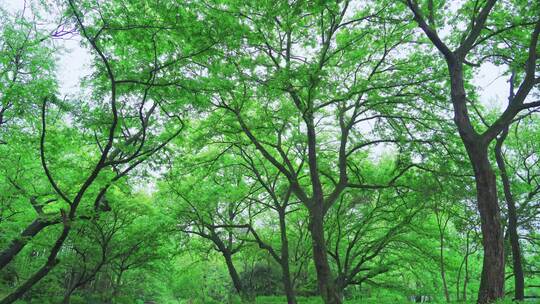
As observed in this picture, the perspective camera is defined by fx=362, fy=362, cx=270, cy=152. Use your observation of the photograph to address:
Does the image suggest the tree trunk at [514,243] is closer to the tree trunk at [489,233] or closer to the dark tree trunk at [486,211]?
the dark tree trunk at [486,211]

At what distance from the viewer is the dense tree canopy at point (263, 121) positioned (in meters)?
6.93

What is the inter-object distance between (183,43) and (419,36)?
744 cm

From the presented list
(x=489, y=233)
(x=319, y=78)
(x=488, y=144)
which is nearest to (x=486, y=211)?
(x=489, y=233)

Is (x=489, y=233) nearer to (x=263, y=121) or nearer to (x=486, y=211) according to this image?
(x=486, y=211)

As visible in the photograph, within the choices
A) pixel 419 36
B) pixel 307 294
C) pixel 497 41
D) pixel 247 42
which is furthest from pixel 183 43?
pixel 307 294

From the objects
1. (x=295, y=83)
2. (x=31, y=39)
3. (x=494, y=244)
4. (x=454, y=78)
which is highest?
(x=31, y=39)

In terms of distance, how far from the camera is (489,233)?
22.9 feet

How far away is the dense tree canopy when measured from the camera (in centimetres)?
693

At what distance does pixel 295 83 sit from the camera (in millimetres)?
10727

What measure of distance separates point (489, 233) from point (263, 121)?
24.7 feet

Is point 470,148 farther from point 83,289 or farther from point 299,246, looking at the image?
point 83,289

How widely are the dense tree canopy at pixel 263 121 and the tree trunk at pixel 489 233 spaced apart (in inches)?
1.0

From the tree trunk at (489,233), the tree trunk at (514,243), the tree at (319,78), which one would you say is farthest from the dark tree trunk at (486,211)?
the tree trunk at (514,243)

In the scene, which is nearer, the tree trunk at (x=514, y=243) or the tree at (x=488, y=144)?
the tree at (x=488, y=144)
